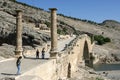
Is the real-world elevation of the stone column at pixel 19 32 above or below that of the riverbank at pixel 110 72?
above

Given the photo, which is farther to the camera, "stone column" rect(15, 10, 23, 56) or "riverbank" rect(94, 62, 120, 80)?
"riverbank" rect(94, 62, 120, 80)

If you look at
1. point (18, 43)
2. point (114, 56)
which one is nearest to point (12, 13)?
point (114, 56)

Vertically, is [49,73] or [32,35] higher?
[32,35]

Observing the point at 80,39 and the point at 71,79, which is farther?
the point at 80,39

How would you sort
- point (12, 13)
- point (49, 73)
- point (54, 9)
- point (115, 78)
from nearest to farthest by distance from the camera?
point (49, 73) → point (54, 9) → point (115, 78) → point (12, 13)

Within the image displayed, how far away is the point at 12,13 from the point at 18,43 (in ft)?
177

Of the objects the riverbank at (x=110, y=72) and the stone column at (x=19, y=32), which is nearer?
the stone column at (x=19, y=32)

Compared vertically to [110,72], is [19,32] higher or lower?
higher

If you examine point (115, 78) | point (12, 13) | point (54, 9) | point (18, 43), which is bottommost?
point (115, 78)

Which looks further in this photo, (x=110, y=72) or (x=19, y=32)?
(x=110, y=72)

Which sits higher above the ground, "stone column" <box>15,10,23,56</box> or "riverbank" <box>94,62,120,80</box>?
"stone column" <box>15,10,23,56</box>

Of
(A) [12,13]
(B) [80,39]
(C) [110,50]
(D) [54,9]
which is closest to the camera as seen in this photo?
(D) [54,9]

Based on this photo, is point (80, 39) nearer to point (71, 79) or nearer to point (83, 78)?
point (83, 78)

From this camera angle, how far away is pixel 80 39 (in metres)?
54.4
